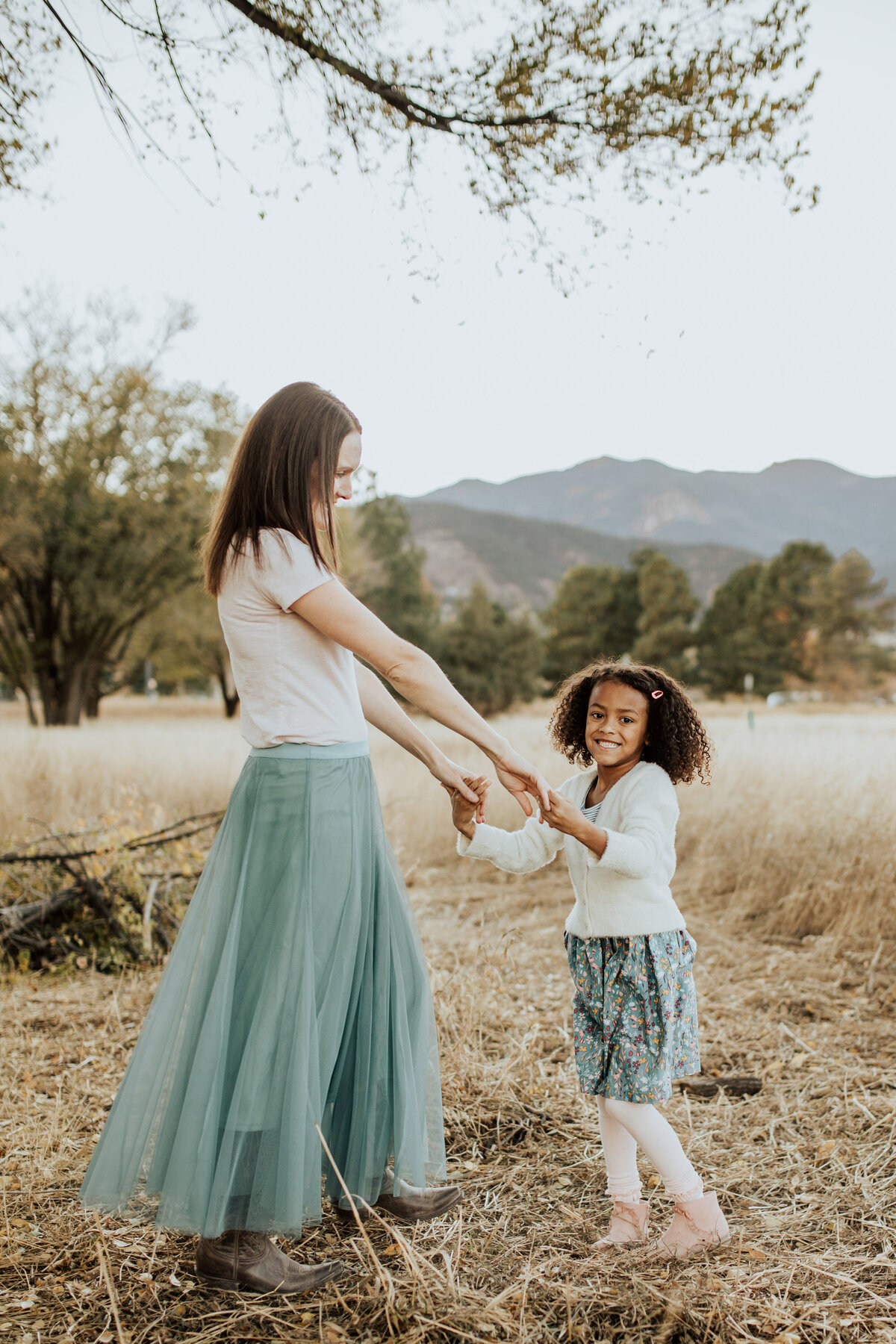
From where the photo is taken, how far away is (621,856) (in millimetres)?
2000

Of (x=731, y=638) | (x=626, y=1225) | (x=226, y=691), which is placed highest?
(x=731, y=638)

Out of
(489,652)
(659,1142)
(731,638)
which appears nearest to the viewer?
(659,1142)

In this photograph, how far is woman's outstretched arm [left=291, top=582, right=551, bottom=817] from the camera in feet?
6.22

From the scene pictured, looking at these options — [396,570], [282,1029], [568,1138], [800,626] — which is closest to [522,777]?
[282,1029]

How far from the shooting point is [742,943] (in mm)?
5000

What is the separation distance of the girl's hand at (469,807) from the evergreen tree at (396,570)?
2266 centimetres

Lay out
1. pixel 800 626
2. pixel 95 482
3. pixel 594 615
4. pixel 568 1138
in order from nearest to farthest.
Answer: pixel 568 1138
pixel 95 482
pixel 800 626
pixel 594 615

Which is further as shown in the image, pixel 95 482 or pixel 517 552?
pixel 517 552

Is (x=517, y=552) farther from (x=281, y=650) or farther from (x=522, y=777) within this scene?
(x=281, y=650)

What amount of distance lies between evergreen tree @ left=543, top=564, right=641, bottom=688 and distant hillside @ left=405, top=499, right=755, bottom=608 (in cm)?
4651

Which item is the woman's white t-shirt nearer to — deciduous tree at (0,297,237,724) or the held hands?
the held hands

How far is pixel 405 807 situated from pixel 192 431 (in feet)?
40.9

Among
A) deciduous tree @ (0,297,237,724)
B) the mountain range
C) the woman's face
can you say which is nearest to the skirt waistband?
the woman's face

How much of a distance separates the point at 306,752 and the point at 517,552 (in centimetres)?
10516
